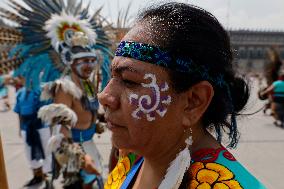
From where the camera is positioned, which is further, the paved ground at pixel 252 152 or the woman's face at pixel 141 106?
the paved ground at pixel 252 152

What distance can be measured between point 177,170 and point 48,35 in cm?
285

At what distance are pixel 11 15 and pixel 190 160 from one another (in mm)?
2721

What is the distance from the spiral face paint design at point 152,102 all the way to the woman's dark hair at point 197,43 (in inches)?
1.7

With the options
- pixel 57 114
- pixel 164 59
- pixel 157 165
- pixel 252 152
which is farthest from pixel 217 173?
pixel 252 152

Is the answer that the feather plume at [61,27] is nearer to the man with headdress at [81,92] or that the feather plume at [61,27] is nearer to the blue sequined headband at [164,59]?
the man with headdress at [81,92]

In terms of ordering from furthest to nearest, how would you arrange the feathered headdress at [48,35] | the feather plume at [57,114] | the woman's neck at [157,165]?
the feathered headdress at [48,35], the feather plume at [57,114], the woman's neck at [157,165]

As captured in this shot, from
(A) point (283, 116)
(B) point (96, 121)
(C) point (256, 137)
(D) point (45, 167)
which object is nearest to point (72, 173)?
(B) point (96, 121)

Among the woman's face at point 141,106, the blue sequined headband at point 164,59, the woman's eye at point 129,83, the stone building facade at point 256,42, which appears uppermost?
the blue sequined headband at point 164,59

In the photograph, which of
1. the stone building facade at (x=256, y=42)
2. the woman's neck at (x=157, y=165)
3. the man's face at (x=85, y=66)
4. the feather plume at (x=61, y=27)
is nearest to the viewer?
the woman's neck at (x=157, y=165)

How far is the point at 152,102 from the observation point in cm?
104

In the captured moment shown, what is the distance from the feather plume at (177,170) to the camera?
1.03 m

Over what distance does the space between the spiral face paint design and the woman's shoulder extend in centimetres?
17

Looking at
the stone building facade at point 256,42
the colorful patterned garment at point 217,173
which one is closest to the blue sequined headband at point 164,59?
the colorful patterned garment at point 217,173

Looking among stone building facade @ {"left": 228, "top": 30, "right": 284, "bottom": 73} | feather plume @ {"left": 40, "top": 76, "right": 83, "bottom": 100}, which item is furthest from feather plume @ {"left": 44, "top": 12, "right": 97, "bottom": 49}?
stone building facade @ {"left": 228, "top": 30, "right": 284, "bottom": 73}
